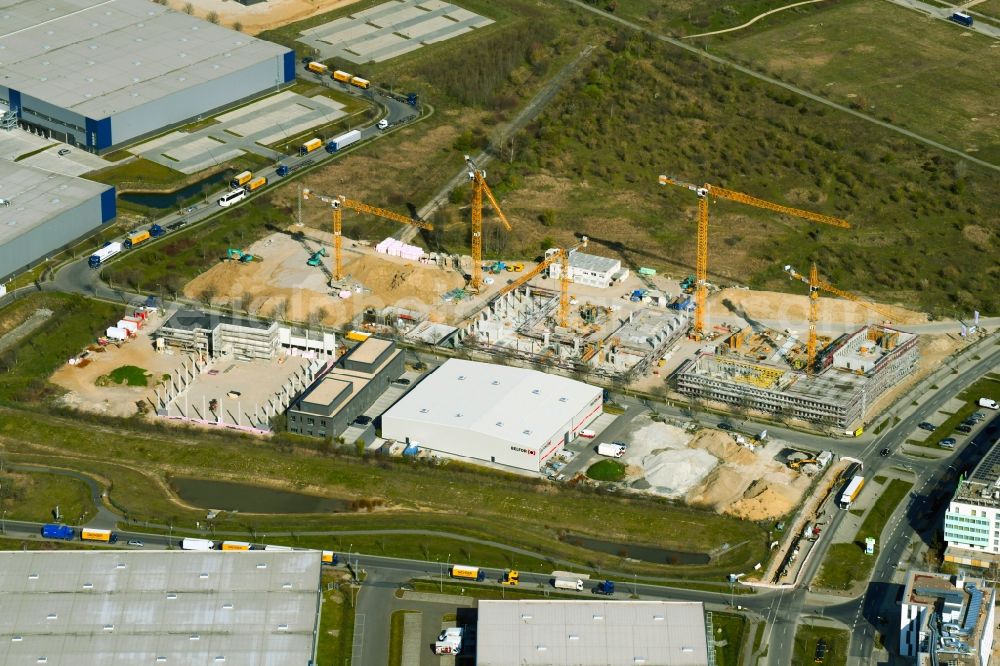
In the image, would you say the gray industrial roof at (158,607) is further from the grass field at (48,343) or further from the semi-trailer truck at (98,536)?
the grass field at (48,343)

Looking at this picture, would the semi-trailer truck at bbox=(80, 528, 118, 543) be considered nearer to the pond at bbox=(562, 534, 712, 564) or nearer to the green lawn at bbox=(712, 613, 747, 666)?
the pond at bbox=(562, 534, 712, 564)

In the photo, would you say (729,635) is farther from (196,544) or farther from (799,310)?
(799,310)

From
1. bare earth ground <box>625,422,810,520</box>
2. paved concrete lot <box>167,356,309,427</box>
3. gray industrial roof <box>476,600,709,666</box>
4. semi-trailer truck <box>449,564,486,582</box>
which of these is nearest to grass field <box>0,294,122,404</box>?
paved concrete lot <box>167,356,309,427</box>

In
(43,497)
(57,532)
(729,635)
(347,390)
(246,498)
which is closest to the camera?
(729,635)

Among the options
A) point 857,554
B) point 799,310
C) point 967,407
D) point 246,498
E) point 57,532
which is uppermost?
point 857,554

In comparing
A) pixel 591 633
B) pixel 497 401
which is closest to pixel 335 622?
pixel 591 633

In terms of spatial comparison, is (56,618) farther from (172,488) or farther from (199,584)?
(172,488)

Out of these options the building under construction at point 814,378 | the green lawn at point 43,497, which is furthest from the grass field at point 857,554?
the green lawn at point 43,497
